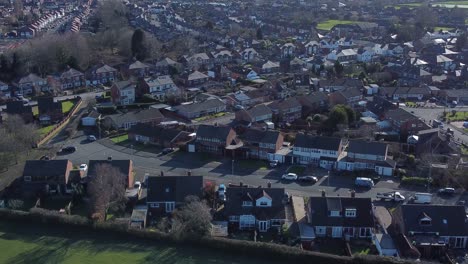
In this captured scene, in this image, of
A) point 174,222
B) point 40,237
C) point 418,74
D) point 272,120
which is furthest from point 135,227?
point 418,74

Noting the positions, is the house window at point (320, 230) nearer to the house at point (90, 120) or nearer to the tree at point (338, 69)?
the house at point (90, 120)

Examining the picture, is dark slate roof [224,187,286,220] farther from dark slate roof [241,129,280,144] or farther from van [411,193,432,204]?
dark slate roof [241,129,280,144]

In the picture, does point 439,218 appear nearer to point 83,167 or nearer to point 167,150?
point 167,150

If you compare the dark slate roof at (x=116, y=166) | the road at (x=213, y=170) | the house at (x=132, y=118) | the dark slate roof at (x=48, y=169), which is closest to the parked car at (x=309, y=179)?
the road at (x=213, y=170)

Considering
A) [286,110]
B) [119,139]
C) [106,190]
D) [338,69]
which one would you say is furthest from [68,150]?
[338,69]

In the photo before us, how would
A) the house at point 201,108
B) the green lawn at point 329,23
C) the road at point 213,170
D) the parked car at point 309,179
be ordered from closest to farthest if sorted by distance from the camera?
1. the road at point 213,170
2. the parked car at point 309,179
3. the house at point 201,108
4. the green lawn at point 329,23

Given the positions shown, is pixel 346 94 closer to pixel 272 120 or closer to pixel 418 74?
pixel 272 120
